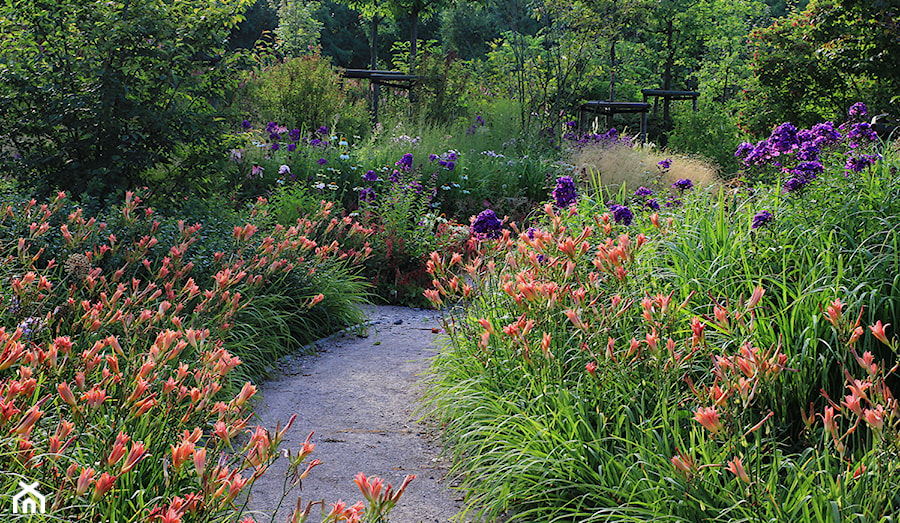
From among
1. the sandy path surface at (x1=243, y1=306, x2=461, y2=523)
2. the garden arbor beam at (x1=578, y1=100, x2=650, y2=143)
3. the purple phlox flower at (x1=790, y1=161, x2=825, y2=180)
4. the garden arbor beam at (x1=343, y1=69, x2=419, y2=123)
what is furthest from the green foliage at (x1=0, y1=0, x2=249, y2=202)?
the garden arbor beam at (x1=578, y1=100, x2=650, y2=143)

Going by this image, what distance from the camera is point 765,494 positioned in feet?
7.45

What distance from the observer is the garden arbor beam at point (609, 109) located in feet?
54.2

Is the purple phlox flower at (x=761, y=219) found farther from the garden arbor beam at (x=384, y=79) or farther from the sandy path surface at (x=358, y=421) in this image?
the garden arbor beam at (x=384, y=79)

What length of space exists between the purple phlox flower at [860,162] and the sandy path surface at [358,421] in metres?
2.66

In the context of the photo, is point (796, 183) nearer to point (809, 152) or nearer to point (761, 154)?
point (809, 152)

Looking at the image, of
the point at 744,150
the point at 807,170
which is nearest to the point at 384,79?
Answer: the point at 744,150

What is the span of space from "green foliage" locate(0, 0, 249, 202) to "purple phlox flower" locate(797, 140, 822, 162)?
13.3ft

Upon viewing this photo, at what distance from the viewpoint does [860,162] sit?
3.89m

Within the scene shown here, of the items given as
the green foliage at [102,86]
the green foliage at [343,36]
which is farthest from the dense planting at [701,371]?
the green foliage at [343,36]

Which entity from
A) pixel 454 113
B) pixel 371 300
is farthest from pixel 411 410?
pixel 454 113

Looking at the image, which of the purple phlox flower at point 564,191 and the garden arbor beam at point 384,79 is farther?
the garden arbor beam at point 384,79

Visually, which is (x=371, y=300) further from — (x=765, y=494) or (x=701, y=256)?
(x=765, y=494)

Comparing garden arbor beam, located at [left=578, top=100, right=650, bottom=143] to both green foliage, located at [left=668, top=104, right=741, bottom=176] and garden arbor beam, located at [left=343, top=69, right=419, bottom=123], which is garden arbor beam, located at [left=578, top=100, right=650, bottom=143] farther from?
garden arbor beam, located at [left=343, top=69, right=419, bottom=123]

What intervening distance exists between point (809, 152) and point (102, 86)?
4.68 m
